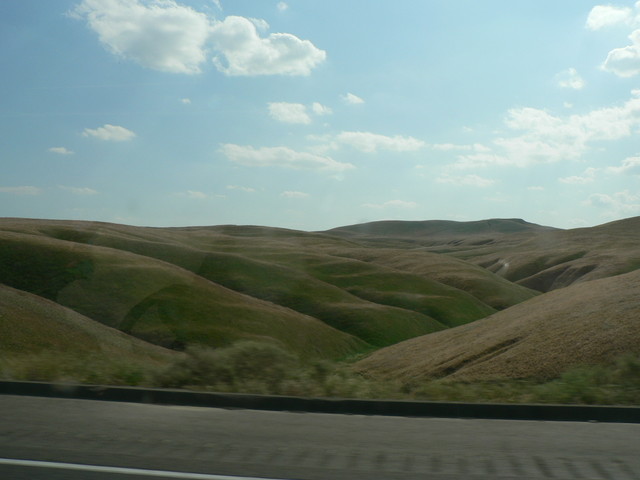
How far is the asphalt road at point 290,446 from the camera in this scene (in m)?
6.98

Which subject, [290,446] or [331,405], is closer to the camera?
[290,446]

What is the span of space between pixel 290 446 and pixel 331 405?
230 centimetres

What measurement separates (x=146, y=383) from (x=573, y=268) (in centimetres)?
10604

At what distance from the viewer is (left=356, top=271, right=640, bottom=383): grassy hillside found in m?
20.1

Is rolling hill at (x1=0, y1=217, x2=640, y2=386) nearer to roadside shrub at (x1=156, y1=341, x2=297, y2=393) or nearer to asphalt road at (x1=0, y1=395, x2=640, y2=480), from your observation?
roadside shrub at (x1=156, y1=341, x2=297, y2=393)

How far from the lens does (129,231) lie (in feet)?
325

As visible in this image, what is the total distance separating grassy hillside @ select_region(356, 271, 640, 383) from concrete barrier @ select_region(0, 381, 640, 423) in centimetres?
1024

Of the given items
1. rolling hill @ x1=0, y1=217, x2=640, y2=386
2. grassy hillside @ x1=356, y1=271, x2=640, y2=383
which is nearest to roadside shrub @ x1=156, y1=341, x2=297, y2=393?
grassy hillside @ x1=356, y1=271, x2=640, y2=383

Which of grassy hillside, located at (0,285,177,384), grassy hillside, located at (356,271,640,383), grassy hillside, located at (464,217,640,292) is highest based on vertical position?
grassy hillside, located at (464,217,640,292)

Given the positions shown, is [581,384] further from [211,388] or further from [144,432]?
[144,432]

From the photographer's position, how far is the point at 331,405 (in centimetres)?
1024

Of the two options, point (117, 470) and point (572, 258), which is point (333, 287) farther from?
point (117, 470)

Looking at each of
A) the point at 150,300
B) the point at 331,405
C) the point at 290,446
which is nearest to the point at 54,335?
the point at 150,300

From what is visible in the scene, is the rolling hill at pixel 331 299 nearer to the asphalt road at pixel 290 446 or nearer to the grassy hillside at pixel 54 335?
the grassy hillside at pixel 54 335
